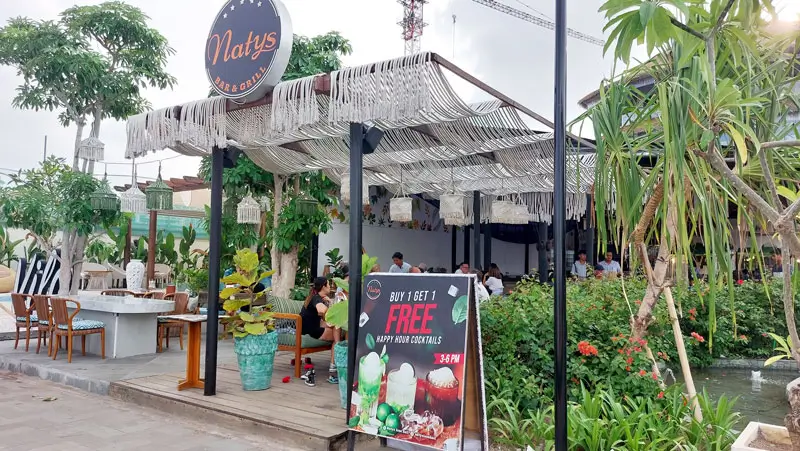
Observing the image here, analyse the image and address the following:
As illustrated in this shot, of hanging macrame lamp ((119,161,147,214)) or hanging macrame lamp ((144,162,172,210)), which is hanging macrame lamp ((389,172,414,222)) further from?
hanging macrame lamp ((119,161,147,214))

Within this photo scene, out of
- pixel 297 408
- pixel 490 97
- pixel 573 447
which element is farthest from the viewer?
pixel 490 97

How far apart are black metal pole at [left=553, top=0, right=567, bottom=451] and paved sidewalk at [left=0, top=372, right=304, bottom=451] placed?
2.19m

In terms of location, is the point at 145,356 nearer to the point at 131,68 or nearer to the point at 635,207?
the point at 131,68

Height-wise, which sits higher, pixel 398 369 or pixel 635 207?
pixel 635 207

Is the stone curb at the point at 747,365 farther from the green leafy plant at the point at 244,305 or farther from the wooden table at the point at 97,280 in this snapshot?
the wooden table at the point at 97,280

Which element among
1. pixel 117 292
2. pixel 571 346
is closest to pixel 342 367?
pixel 571 346

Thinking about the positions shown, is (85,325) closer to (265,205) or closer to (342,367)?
(265,205)

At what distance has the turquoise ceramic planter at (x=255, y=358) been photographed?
204 inches

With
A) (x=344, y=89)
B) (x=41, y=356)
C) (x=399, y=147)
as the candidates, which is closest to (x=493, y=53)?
(x=399, y=147)

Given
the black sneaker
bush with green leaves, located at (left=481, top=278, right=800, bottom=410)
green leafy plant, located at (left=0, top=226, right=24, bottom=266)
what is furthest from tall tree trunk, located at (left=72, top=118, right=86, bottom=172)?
green leafy plant, located at (left=0, top=226, right=24, bottom=266)

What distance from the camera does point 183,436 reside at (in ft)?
14.6

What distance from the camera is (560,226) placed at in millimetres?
2775

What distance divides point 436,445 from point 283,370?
313cm

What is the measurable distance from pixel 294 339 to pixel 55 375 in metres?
2.79
